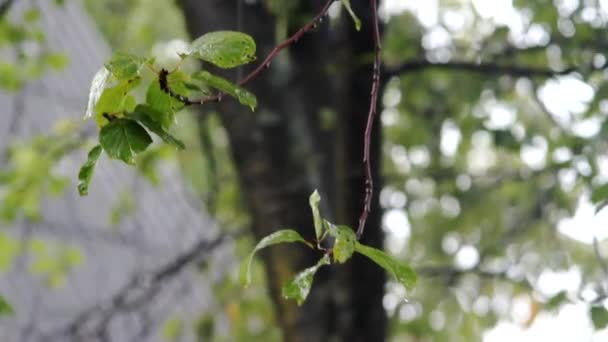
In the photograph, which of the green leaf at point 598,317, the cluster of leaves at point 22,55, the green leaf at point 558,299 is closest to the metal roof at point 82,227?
the cluster of leaves at point 22,55

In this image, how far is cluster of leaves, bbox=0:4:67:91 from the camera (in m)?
3.36

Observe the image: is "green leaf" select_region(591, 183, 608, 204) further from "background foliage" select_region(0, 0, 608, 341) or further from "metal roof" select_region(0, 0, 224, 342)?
"metal roof" select_region(0, 0, 224, 342)

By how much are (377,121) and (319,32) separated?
0.45 meters

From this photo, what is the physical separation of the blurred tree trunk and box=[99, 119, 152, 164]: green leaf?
5.46 ft

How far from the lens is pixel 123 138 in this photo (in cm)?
123

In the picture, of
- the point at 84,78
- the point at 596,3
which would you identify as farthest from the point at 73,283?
the point at 596,3

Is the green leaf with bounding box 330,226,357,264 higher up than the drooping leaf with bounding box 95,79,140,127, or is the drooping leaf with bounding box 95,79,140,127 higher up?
the drooping leaf with bounding box 95,79,140,127

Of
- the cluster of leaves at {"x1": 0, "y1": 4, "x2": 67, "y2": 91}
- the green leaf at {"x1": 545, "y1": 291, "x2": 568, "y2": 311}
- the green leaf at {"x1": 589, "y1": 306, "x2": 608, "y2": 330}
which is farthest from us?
the cluster of leaves at {"x1": 0, "y1": 4, "x2": 67, "y2": 91}

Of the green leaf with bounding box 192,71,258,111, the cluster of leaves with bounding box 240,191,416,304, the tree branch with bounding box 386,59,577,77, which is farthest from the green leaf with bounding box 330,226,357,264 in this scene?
the tree branch with bounding box 386,59,577,77

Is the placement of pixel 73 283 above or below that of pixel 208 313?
below

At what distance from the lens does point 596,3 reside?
2.77m

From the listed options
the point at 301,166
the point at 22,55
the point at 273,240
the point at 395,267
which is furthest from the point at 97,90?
the point at 22,55

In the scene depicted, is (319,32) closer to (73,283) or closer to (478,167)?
(478,167)

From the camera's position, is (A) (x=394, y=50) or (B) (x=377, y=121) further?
(A) (x=394, y=50)
